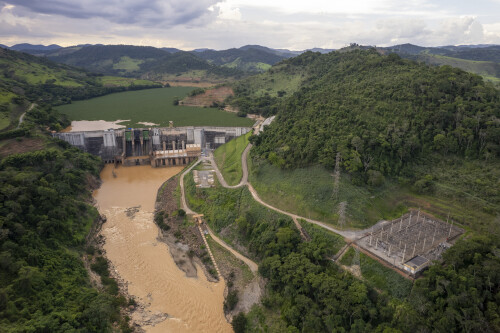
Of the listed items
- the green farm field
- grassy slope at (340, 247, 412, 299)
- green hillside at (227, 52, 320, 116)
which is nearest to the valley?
grassy slope at (340, 247, 412, 299)

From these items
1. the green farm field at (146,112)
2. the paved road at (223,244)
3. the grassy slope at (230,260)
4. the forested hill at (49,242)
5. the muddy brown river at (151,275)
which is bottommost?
the muddy brown river at (151,275)

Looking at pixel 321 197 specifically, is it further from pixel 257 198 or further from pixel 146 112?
pixel 146 112

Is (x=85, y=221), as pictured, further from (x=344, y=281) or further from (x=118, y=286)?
(x=344, y=281)

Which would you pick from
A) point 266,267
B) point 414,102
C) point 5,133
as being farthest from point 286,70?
point 266,267

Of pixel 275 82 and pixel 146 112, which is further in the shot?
pixel 275 82

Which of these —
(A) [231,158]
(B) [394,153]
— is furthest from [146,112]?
(B) [394,153]

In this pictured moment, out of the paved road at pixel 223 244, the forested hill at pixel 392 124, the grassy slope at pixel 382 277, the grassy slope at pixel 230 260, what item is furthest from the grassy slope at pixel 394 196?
the grassy slope at pixel 230 260

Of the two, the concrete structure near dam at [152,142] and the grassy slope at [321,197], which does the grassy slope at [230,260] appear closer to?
the grassy slope at [321,197]
